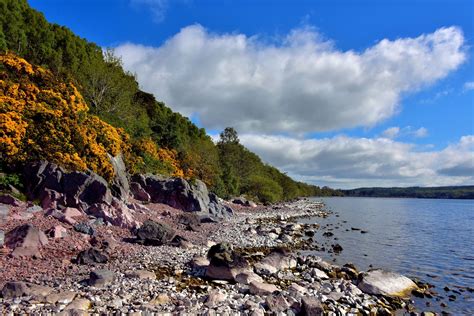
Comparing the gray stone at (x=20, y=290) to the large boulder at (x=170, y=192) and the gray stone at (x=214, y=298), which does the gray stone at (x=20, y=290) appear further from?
the large boulder at (x=170, y=192)

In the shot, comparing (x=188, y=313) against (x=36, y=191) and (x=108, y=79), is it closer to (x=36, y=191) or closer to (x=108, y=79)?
(x=36, y=191)

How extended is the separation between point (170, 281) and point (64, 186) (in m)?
11.9

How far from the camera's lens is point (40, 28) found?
48.1m

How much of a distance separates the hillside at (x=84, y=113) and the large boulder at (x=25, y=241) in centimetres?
731

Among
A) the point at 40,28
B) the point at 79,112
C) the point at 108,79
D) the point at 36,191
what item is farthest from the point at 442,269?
the point at 40,28

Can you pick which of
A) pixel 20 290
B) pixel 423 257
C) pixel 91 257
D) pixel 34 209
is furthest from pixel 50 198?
pixel 423 257

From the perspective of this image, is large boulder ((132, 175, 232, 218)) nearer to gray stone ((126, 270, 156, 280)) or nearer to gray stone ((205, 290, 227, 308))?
gray stone ((126, 270, 156, 280))

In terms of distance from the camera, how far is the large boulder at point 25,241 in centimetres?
1307

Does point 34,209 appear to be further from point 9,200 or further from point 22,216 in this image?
point 9,200

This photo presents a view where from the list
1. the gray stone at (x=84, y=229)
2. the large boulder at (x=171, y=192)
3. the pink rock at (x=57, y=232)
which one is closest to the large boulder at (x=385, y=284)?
the gray stone at (x=84, y=229)

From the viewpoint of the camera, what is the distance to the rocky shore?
973 centimetres

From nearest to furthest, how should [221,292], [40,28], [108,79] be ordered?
[221,292] < [108,79] < [40,28]

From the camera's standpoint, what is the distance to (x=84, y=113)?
1056 inches

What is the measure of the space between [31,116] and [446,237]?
127ft
